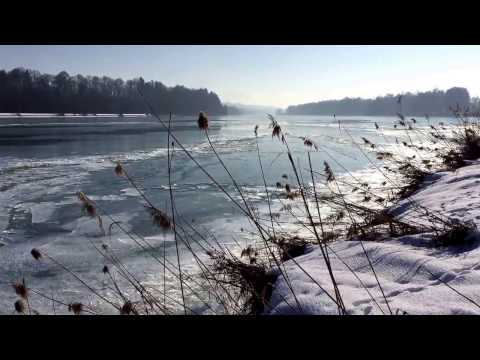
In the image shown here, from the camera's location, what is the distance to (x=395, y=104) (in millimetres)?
48219

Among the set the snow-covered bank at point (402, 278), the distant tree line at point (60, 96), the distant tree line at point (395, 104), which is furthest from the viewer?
the distant tree line at point (395, 104)

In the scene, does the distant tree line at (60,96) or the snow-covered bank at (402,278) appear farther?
the distant tree line at (60,96)

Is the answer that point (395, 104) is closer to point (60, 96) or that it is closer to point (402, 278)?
point (60, 96)

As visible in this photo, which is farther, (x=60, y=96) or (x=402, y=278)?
(x=60, y=96)

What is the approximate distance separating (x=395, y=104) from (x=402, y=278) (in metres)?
53.7

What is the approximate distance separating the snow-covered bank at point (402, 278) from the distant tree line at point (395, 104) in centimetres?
231

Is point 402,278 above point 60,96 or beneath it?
beneath

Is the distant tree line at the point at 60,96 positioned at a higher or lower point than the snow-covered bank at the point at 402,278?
higher

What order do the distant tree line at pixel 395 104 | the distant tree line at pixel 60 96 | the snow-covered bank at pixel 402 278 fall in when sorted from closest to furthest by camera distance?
the snow-covered bank at pixel 402 278, the distant tree line at pixel 60 96, the distant tree line at pixel 395 104

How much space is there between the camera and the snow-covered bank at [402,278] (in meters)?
1.17

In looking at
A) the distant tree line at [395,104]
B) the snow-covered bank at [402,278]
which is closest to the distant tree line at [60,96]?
the distant tree line at [395,104]

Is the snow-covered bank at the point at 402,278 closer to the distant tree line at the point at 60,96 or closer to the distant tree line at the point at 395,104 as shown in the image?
the distant tree line at the point at 395,104

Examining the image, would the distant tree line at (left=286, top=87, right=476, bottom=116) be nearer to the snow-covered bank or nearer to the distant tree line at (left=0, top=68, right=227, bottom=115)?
the snow-covered bank

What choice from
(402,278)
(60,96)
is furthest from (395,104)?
(402,278)
